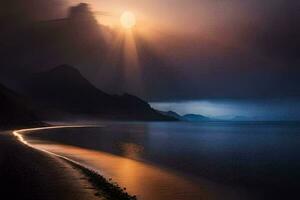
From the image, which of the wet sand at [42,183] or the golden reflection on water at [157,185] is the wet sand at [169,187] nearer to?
the golden reflection on water at [157,185]

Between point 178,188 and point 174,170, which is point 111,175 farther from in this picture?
point 174,170

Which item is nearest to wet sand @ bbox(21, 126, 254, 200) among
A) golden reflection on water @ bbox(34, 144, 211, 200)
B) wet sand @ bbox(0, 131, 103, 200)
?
golden reflection on water @ bbox(34, 144, 211, 200)

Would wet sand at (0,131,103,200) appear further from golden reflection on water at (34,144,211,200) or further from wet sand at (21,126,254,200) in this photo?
wet sand at (21,126,254,200)

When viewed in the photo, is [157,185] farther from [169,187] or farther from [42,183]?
[42,183]

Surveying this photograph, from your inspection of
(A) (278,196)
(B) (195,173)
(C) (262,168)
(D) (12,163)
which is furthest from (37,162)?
(C) (262,168)

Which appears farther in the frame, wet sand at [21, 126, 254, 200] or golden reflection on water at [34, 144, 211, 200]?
wet sand at [21, 126, 254, 200]

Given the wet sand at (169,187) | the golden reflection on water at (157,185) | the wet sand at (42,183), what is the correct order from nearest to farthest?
1. the wet sand at (42,183)
2. the golden reflection on water at (157,185)
3. the wet sand at (169,187)

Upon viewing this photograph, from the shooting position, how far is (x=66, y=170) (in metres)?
39.0

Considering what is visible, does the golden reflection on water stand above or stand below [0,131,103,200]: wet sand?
below

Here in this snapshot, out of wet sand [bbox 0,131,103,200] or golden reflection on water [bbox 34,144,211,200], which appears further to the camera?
golden reflection on water [bbox 34,144,211,200]

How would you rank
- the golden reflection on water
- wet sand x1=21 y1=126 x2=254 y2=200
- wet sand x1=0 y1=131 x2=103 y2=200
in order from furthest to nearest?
1. wet sand x1=21 y1=126 x2=254 y2=200
2. the golden reflection on water
3. wet sand x1=0 y1=131 x2=103 y2=200

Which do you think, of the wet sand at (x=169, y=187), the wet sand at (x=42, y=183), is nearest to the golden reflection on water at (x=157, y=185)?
the wet sand at (x=169, y=187)

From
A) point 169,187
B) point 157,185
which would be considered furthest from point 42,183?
point 169,187

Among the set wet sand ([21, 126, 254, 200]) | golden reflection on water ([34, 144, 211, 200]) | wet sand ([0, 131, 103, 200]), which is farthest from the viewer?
wet sand ([21, 126, 254, 200])
